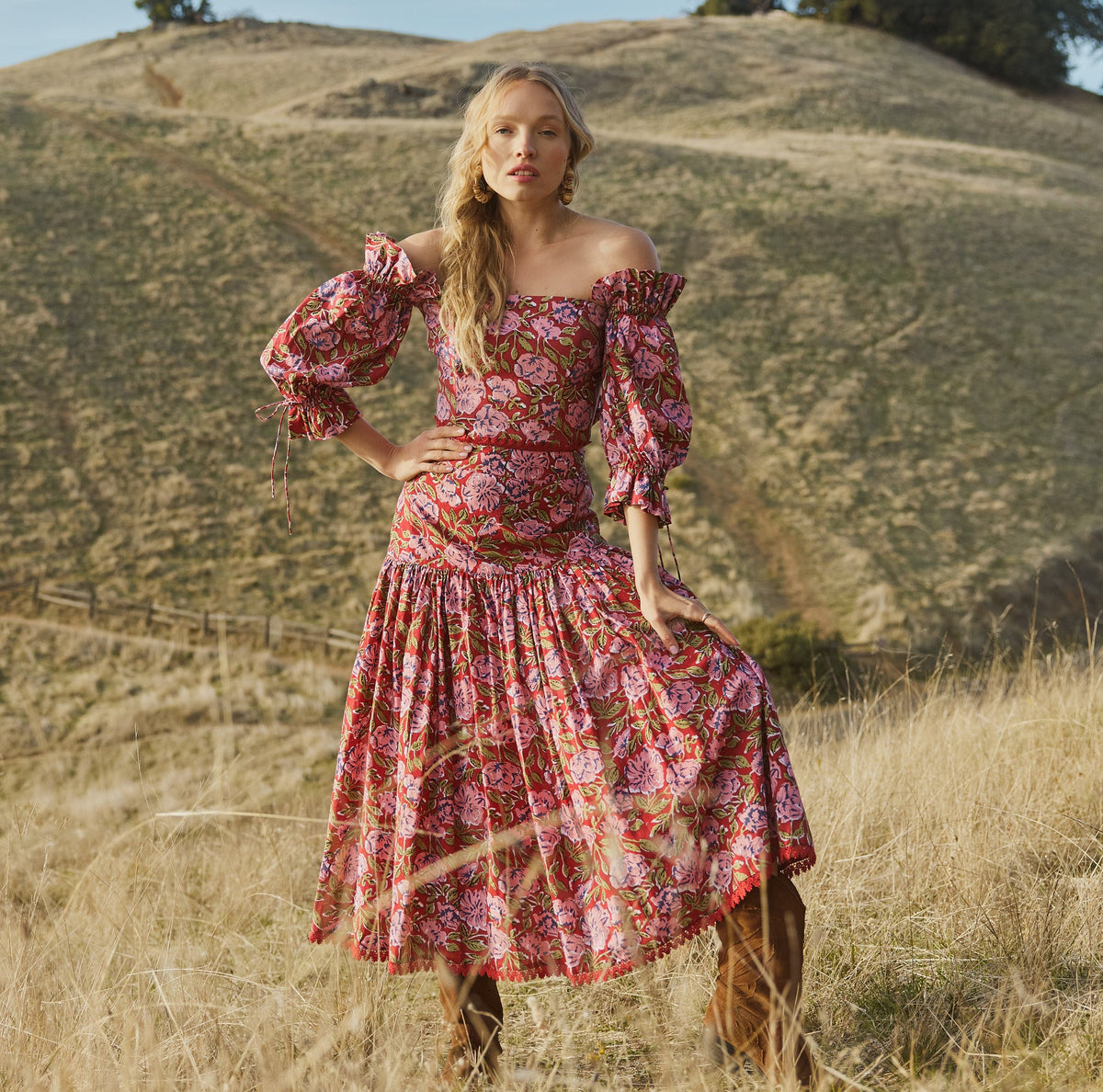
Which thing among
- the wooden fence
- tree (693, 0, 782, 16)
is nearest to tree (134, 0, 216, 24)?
tree (693, 0, 782, 16)

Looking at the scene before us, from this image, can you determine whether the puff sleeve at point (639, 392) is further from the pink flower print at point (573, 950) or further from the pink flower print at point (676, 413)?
the pink flower print at point (573, 950)

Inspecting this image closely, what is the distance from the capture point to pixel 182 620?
11266 mm

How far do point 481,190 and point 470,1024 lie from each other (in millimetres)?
2012

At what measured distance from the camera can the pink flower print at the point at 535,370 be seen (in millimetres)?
2391

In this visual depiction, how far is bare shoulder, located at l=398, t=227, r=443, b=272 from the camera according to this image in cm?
252

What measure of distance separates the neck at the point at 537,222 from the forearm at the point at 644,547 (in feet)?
2.30

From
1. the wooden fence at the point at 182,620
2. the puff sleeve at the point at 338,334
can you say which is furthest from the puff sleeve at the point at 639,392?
the wooden fence at the point at 182,620

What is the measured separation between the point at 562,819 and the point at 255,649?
9.34m

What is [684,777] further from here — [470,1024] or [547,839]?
[470,1024]

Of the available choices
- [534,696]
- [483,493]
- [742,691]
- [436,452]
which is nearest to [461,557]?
[483,493]

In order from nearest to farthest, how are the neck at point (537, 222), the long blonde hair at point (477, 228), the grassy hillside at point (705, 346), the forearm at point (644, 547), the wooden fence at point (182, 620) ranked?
1. the forearm at point (644, 547)
2. the long blonde hair at point (477, 228)
3. the neck at point (537, 222)
4. the wooden fence at point (182, 620)
5. the grassy hillside at point (705, 346)

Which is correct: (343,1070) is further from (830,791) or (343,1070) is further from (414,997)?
(830,791)

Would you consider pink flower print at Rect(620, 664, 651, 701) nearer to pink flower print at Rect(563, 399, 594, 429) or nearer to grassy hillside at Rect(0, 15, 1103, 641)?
pink flower print at Rect(563, 399, 594, 429)

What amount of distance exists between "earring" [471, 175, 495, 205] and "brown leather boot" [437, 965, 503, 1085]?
72.3 inches
